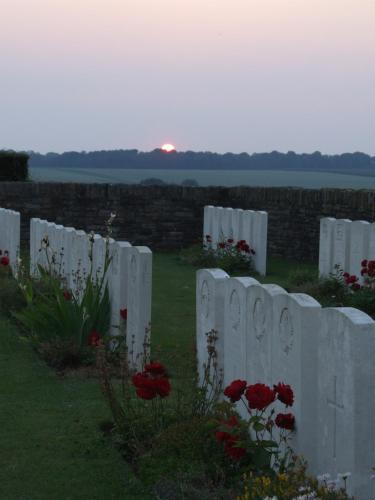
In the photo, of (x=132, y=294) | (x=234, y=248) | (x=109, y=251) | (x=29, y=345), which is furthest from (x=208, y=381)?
(x=234, y=248)

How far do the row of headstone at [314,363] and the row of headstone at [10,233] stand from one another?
27.7ft

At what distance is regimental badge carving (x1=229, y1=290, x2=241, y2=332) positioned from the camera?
17.1 feet

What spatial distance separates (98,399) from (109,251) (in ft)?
5.94

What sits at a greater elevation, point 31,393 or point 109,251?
point 109,251

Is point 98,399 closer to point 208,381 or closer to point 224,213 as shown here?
point 208,381

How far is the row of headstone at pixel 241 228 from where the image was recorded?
14711 millimetres

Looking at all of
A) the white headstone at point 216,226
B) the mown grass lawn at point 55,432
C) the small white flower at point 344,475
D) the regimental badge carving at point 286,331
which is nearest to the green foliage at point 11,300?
the mown grass lawn at point 55,432

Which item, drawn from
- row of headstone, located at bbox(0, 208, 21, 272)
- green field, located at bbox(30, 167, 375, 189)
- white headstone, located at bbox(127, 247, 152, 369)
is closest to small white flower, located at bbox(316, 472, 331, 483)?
white headstone, located at bbox(127, 247, 152, 369)

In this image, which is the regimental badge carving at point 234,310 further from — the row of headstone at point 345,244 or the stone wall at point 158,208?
the stone wall at point 158,208

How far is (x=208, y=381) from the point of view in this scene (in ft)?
17.3

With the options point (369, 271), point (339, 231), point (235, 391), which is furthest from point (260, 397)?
point (339, 231)

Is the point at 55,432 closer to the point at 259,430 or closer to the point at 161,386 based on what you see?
the point at 161,386

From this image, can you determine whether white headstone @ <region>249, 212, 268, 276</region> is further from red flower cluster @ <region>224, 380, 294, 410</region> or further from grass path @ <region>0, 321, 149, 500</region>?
red flower cluster @ <region>224, 380, 294, 410</region>

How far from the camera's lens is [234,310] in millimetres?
5285
